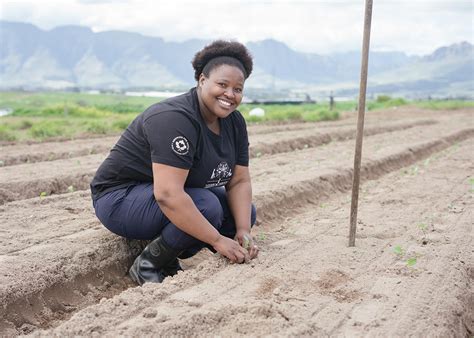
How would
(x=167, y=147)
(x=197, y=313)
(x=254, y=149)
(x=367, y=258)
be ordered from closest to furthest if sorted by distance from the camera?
(x=197, y=313), (x=167, y=147), (x=367, y=258), (x=254, y=149)

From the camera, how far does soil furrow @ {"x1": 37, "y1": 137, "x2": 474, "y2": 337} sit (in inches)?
115

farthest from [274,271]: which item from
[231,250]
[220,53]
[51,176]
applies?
[51,176]

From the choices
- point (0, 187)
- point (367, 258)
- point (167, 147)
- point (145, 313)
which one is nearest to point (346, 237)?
point (367, 258)

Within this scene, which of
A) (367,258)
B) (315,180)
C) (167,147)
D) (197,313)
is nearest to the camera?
(197,313)

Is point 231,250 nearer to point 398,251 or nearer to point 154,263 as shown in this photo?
point 154,263

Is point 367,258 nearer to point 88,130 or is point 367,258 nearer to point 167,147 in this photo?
point 167,147

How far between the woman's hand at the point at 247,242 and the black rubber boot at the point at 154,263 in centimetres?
41

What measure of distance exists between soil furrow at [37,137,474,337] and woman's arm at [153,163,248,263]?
245 millimetres

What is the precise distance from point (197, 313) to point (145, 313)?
0.26 meters

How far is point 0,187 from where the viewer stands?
6418 millimetres

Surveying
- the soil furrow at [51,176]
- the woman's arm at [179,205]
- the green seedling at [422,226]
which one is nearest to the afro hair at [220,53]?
the woman's arm at [179,205]

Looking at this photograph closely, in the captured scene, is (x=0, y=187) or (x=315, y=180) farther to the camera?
(x=315, y=180)

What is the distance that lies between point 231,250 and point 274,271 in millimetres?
291

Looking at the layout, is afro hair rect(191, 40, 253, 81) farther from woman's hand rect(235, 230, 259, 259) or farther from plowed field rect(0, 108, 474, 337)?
plowed field rect(0, 108, 474, 337)
